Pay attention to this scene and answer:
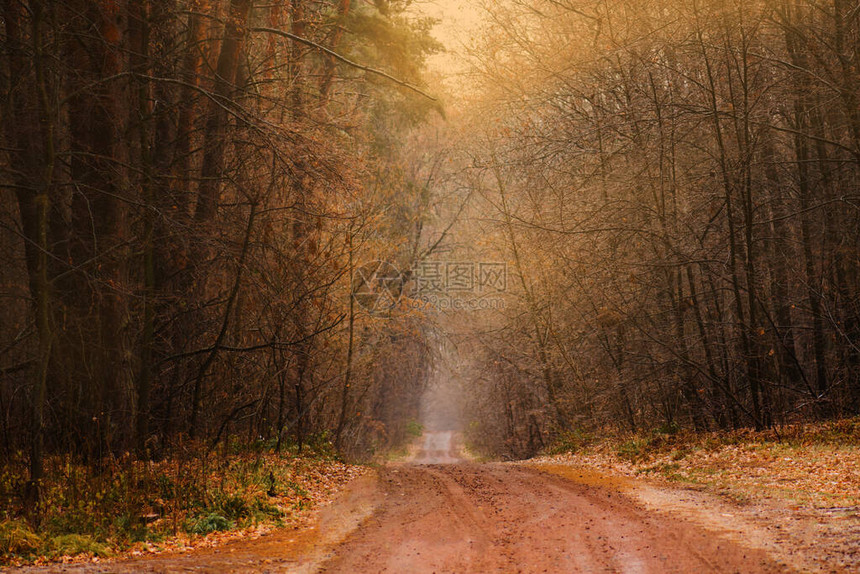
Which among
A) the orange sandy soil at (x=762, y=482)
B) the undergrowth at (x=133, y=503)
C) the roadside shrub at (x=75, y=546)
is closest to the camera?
the orange sandy soil at (x=762, y=482)

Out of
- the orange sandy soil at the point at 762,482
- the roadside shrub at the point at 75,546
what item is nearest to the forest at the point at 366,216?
the roadside shrub at the point at 75,546

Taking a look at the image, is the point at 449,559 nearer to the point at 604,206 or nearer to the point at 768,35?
the point at 604,206

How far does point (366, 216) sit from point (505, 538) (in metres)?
9.52

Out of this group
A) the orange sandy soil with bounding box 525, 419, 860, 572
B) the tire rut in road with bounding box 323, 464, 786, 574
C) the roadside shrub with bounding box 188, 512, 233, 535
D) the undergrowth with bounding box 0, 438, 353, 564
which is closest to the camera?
the tire rut in road with bounding box 323, 464, 786, 574

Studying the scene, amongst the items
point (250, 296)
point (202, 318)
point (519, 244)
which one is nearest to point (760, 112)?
point (519, 244)

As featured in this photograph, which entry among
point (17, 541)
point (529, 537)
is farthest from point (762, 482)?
point (17, 541)

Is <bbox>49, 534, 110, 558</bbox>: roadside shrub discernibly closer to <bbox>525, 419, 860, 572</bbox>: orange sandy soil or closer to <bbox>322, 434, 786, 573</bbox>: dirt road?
<bbox>322, 434, 786, 573</bbox>: dirt road

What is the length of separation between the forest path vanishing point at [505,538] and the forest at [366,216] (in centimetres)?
222

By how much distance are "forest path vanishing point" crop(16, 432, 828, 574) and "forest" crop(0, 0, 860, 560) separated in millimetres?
2224

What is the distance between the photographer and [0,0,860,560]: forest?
900cm

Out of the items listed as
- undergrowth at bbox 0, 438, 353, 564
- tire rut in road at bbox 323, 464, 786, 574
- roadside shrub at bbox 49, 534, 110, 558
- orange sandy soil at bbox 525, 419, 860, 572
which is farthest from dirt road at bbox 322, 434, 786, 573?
roadside shrub at bbox 49, 534, 110, 558

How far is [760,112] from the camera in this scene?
1262 cm

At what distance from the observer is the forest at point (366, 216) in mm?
9000

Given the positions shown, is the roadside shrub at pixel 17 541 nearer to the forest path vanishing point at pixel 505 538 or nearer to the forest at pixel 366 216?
the forest at pixel 366 216
